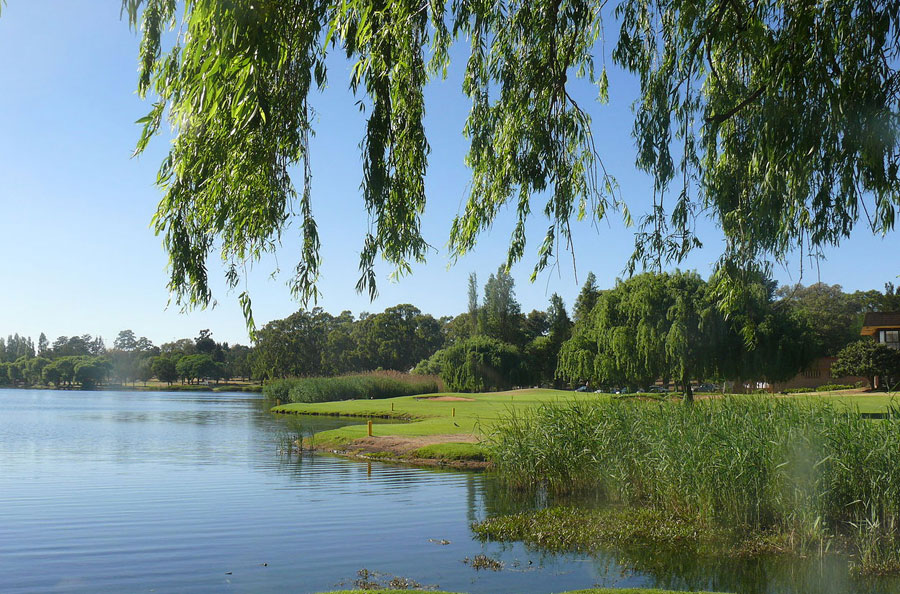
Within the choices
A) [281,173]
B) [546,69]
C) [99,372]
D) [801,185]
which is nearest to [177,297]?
[281,173]

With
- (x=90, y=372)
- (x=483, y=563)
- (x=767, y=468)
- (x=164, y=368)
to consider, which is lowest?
(x=483, y=563)

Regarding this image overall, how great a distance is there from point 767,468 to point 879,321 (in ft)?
156

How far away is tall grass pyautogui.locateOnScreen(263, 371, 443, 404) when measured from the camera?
48312 mm

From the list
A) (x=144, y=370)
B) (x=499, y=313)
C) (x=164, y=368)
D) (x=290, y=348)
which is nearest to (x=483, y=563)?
(x=499, y=313)

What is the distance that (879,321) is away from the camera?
4969 centimetres

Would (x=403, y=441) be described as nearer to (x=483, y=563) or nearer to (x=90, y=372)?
(x=483, y=563)

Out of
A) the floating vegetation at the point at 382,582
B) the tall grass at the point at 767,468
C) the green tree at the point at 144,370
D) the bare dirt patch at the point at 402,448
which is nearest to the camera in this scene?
the floating vegetation at the point at 382,582

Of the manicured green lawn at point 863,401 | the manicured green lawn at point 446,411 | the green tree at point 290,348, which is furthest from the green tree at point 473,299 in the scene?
the manicured green lawn at point 863,401

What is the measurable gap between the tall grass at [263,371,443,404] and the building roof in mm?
30808

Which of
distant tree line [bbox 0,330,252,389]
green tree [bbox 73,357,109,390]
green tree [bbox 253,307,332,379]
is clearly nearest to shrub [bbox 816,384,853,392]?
green tree [bbox 253,307,332,379]

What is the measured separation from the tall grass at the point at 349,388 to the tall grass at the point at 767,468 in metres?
36.7

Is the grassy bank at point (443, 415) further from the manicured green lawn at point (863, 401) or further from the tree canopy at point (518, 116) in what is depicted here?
the tree canopy at point (518, 116)

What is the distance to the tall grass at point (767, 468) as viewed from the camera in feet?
29.1

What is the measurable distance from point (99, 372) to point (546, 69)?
111 metres
